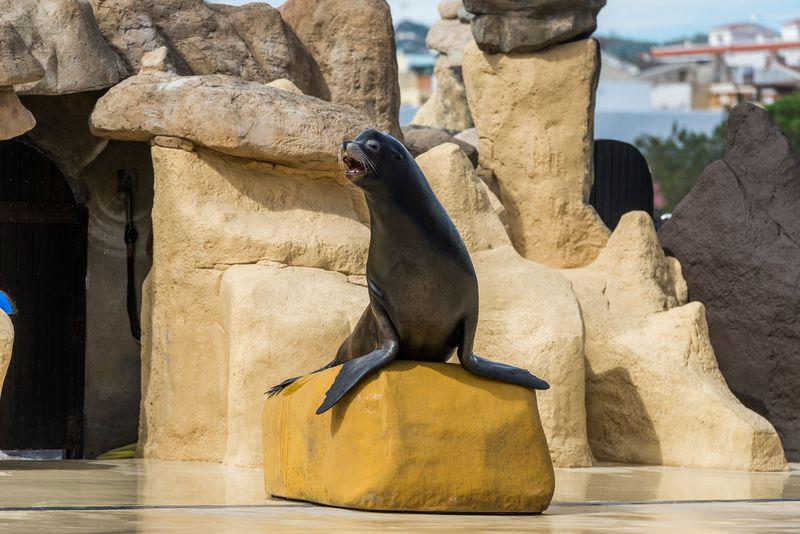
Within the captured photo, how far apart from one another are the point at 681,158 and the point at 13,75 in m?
38.1

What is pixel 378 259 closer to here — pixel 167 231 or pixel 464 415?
pixel 464 415

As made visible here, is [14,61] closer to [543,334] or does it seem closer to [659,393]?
[543,334]

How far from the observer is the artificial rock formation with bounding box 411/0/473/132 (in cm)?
1833

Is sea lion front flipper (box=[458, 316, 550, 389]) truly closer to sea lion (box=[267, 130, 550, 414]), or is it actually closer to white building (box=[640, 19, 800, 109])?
sea lion (box=[267, 130, 550, 414])

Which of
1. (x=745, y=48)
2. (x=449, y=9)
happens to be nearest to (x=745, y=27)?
(x=745, y=48)

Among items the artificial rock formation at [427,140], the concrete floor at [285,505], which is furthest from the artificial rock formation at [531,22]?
the concrete floor at [285,505]

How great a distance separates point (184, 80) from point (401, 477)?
12.8ft

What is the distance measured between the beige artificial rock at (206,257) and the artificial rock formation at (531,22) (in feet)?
8.98

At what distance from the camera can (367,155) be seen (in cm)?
651

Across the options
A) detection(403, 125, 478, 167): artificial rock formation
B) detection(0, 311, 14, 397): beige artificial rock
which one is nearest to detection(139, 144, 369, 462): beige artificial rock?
detection(0, 311, 14, 397): beige artificial rock

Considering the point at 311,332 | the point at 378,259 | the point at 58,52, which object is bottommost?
the point at 311,332

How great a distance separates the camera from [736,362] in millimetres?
11289

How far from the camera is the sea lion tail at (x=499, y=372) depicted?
258 inches

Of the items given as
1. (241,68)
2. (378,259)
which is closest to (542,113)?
(241,68)
